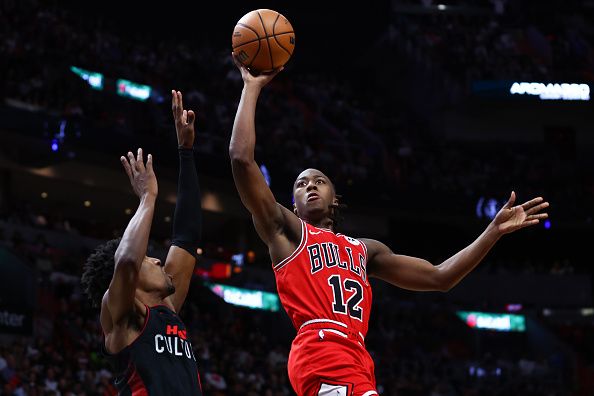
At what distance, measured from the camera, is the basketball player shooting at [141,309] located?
15.7 ft

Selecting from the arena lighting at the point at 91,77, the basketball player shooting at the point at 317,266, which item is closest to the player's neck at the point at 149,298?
the basketball player shooting at the point at 317,266

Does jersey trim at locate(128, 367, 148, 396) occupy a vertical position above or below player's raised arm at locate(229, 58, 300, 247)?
below

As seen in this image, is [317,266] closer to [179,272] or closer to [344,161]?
[179,272]

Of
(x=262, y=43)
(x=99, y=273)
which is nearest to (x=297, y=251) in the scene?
(x=99, y=273)

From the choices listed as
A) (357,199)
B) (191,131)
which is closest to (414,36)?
(357,199)

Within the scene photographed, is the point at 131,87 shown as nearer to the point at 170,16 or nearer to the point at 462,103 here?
the point at 170,16

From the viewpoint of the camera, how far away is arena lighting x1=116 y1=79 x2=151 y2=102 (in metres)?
26.3

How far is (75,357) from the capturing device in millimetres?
16250

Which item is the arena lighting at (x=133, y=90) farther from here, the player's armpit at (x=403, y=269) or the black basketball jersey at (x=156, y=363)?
the black basketball jersey at (x=156, y=363)

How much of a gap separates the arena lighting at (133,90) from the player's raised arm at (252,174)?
21162mm

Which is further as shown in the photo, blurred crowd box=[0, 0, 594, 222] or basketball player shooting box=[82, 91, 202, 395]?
blurred crowd box=[0, 0, 594, 222]

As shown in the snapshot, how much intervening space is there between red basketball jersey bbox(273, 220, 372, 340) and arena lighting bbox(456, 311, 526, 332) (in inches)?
935

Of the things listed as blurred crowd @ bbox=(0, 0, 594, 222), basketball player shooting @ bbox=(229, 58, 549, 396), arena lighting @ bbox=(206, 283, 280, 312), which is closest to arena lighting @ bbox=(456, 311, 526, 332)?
blurred crowd @ bbox=(0, 0, 594, 222)

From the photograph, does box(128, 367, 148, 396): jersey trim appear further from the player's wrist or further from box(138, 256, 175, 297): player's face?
the player's wrist
